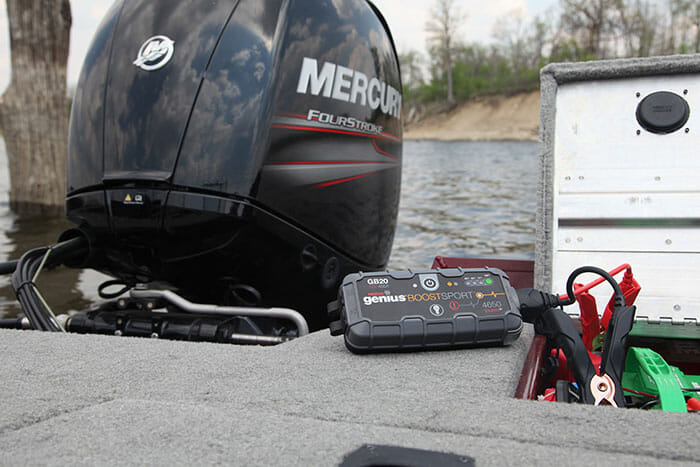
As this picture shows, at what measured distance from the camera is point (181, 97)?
2137 millimetres

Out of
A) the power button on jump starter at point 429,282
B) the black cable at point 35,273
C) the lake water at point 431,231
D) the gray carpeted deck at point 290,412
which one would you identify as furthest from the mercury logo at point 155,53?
the lake water at point 431,231

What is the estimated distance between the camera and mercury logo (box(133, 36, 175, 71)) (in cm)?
218

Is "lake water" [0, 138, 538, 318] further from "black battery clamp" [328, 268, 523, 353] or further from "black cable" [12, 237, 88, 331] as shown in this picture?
"black battery clamp" [328, 268, 523, 353]

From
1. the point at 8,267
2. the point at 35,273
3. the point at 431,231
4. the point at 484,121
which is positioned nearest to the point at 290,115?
the point at 35,273

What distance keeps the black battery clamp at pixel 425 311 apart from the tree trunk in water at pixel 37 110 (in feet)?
19.5

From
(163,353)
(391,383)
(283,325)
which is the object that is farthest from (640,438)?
(283,325)

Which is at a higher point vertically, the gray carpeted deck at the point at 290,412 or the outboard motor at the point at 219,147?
the outboard motor at the point at 219,147

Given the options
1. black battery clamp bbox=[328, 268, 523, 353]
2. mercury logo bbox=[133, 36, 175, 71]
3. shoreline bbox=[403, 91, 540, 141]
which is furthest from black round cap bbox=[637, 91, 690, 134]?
shoreline bbox=[403, 91, 540, 141]

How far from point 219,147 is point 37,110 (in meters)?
5.41

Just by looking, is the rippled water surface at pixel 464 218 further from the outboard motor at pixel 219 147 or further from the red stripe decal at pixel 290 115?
the red stripe decal at pixel 290 115

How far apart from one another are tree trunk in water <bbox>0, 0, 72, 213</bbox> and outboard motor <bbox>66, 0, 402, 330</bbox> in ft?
15.5

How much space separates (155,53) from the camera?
2195 mm

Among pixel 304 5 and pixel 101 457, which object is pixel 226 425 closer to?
pixel 101 457

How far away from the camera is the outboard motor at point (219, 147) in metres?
2.11
